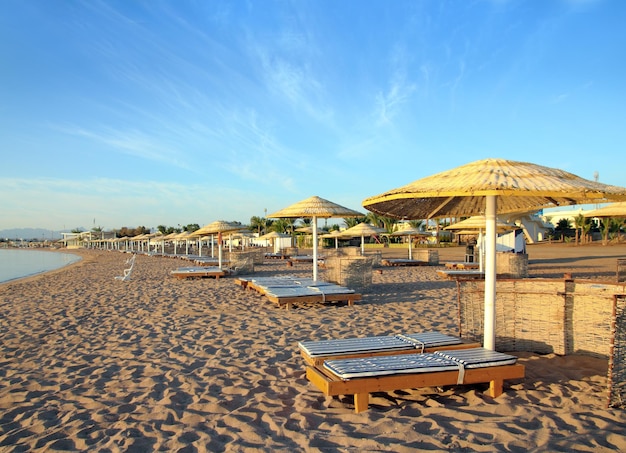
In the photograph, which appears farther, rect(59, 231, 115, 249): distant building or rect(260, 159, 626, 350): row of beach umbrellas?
rect(59, 231, 115, 249): distant building

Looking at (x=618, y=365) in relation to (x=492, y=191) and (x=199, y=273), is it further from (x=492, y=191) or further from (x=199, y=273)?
(x=199, y=273)

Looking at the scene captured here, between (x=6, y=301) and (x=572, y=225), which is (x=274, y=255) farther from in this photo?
(x=572, y=225)

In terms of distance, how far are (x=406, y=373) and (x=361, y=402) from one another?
410mm

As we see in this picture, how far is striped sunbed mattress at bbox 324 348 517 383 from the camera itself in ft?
11.2

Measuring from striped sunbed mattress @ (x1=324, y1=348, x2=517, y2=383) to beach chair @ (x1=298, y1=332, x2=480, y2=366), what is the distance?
0.74 feet

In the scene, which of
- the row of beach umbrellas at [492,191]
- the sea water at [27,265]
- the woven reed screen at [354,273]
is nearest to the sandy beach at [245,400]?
the row of beach umbrellas at [492,191]

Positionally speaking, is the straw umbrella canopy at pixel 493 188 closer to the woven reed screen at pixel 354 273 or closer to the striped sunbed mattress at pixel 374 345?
the striped sunbed mattress at pixel 374 345

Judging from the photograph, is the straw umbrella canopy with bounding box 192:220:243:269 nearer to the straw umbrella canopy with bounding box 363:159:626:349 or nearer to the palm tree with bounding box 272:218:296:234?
the straw umbrella canopy with bounding box 363:159:626:349

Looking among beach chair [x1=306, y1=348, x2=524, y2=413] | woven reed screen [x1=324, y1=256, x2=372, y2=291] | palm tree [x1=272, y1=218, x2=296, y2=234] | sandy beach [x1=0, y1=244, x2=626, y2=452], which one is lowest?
sandy beach [x1=0, y1=244, x2=626, y2=452]

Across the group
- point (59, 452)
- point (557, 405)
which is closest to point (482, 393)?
point (557, 405)

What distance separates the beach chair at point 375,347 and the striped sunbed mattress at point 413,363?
0.74ft

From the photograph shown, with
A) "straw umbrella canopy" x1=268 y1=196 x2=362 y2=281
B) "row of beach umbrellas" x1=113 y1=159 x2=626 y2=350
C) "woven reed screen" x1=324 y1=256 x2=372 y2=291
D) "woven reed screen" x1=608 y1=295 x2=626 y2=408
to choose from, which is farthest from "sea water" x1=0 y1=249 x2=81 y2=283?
"woven reed screen" x1=608 y1=295 x2=626 y2=408

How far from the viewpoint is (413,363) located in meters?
3.61

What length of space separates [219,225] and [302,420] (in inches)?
508
